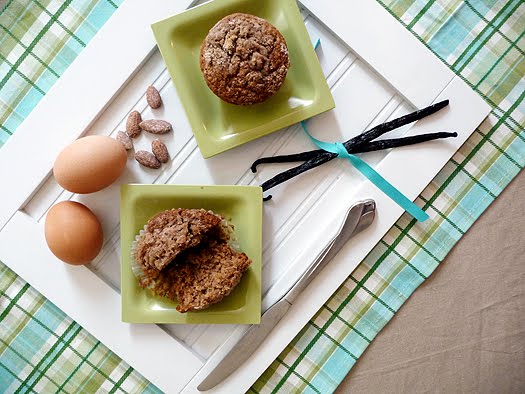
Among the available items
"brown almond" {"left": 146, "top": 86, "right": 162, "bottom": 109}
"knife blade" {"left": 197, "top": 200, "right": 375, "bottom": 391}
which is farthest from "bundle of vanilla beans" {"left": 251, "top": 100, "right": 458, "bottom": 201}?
"brown almond" {"left": 146, "top": 86, "right": 162, "bottom": 109}

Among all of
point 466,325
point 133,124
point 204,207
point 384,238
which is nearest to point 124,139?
point 133,124

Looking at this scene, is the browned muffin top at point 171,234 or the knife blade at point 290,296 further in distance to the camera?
the knife blade at point 290,296

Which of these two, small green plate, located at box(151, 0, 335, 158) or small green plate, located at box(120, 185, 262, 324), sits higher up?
small green plate, located at box(151, 0, 335, 158)

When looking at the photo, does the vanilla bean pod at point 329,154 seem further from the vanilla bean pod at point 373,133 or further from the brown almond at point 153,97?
the brown almond at point 153,97

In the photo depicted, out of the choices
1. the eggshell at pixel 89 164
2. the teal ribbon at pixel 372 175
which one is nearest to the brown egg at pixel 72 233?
the eggshell at pixel 89 164

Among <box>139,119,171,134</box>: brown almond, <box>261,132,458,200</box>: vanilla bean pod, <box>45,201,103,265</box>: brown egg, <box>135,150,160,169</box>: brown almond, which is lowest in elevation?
<box>45,201,103,265</box>: brown egg

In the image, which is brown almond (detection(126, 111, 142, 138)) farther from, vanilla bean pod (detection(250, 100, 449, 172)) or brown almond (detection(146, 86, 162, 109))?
vanilla bean pod (detection(250, 100, 449, 172))

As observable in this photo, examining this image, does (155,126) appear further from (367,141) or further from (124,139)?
(367,141)
